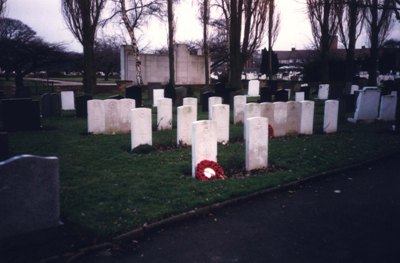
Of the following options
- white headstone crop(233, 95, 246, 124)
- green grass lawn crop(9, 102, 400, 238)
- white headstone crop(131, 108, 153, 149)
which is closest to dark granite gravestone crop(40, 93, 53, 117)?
green grass lawn crop(9, 102, 400, 238)

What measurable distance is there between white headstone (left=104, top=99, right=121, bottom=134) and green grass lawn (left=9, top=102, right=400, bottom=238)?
674 millimetres

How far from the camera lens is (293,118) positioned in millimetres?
11328

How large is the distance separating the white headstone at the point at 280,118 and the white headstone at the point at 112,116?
4.95 metres

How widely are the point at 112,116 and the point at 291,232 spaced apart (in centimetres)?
799

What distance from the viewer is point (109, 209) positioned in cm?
512

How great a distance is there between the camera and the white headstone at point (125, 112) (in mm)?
11462

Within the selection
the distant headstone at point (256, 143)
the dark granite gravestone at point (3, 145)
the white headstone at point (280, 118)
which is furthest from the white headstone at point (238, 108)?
the dark granite gravestone at point (3, 145)

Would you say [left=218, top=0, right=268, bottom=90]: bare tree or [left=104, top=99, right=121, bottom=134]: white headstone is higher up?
[left=218, top=0, right=268, bottom=90]: bare tree

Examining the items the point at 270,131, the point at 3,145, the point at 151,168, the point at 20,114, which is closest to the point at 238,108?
the point at 270,131

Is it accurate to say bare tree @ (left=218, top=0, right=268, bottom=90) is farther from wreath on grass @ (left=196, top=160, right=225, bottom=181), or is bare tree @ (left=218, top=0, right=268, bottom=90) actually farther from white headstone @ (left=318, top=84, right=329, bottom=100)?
wreath on grass @ (left=196, top=160, right=225, bottom=181)

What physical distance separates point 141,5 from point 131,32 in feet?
6.67

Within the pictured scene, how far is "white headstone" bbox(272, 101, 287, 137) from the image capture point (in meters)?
11.0

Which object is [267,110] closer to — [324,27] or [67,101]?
[67,101]

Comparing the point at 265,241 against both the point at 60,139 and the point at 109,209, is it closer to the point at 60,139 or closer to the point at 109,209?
the point at 109,209
